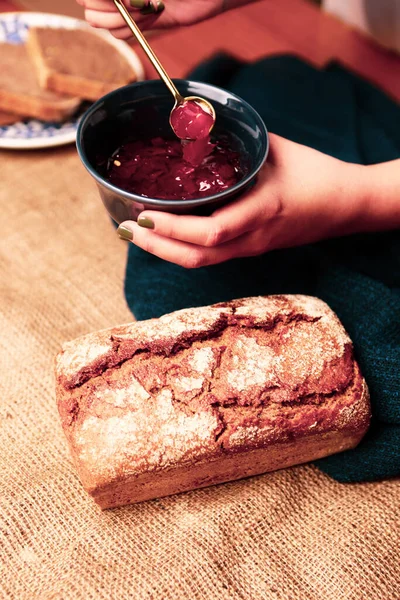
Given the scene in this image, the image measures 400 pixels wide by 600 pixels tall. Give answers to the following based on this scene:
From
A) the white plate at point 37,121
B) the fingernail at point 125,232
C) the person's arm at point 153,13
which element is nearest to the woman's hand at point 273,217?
the fingernail at point 125,232

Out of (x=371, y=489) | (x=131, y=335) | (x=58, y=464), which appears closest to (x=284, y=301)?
(x=131, y=335)

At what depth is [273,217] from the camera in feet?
3.36

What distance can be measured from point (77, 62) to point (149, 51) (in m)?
0.89

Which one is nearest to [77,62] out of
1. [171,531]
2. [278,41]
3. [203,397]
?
[278,41]

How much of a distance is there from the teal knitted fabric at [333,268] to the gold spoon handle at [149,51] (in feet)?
1.25

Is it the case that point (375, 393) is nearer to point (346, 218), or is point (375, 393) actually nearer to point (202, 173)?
point (346, 218)

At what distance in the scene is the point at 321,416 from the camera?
94 centimetres

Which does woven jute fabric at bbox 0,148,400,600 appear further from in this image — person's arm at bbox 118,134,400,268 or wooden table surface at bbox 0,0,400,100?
wooden table surface at bbox 0,0,400,100

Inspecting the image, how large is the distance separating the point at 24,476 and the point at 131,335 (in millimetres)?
336

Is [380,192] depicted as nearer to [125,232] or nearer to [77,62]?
[125,232]

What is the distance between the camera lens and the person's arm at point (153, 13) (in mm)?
1111

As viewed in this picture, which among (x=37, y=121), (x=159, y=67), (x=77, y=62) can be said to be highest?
(x=159, y=67)

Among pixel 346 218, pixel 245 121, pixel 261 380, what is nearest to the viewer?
pixel 261 380

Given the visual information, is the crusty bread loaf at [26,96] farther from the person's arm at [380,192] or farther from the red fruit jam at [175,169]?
the person's arm at [380,192]
